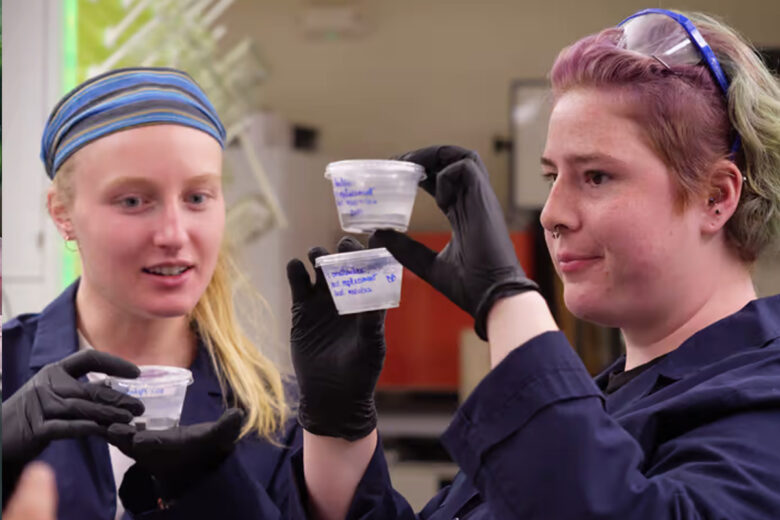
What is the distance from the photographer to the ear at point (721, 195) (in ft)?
4.00

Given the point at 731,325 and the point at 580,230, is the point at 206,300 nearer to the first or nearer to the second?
the point at 580,230

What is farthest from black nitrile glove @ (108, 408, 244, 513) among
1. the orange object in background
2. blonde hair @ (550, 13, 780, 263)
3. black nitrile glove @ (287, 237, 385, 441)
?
the orange object in background

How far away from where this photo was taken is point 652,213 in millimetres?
1179

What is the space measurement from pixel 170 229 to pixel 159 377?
31 cm

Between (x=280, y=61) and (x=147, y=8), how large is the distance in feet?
9.61

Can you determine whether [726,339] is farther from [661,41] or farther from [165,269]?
[165,269]

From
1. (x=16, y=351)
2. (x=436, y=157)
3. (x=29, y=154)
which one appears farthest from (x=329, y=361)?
(x=29, y=154)

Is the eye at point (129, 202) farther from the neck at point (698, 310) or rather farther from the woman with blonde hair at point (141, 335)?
the neck at point (698, 310)

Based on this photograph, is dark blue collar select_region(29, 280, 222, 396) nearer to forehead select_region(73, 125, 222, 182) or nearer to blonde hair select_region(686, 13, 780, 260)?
forehead select_region(73, 125, 222, 182)

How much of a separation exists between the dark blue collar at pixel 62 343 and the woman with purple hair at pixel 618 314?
15.7 inches

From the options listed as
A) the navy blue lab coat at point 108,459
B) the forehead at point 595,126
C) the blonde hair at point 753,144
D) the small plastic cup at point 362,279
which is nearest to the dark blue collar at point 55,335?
the navy blue lab coat at point 108,459

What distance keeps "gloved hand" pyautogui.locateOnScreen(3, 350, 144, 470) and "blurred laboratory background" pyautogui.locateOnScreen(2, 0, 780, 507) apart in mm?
895

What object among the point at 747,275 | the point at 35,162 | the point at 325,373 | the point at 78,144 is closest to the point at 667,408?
the point at 747,275

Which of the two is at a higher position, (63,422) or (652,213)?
(652,213)
